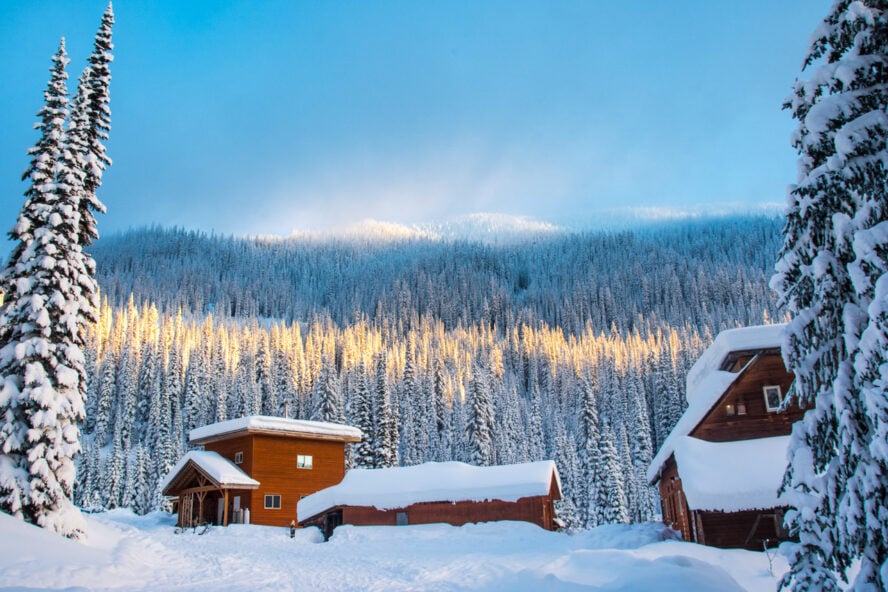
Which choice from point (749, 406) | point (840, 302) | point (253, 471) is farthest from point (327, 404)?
point (840, 302)

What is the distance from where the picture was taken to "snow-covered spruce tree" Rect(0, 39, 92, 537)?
18.4m

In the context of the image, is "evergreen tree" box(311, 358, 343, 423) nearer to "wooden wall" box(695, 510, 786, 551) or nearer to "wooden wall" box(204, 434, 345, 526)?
Answer: "wooden wall" box(204, 434, 345, 526)

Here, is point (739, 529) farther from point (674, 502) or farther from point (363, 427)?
point (363, 427)

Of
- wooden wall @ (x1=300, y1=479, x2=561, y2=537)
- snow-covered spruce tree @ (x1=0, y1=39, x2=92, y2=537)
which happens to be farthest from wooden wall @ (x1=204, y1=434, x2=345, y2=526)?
snow-covered spruce tree @ (x1=0, y1=39, x2=92, y2=537)

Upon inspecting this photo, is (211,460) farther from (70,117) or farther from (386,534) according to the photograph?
(70,117)

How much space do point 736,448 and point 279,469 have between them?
30.9 meters

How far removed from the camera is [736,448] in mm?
26625

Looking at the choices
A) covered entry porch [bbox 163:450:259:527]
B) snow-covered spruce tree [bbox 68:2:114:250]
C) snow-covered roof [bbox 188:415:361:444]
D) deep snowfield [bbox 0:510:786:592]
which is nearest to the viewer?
deep snowfield [bbox 0:510:786:592]

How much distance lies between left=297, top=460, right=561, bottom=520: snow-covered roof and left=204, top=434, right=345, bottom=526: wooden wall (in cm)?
240

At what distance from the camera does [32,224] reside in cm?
2106

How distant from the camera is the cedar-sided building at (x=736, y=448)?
23625mm

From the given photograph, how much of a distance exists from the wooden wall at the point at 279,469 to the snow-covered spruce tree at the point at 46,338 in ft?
79.2

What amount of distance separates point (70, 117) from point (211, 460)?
26599mm

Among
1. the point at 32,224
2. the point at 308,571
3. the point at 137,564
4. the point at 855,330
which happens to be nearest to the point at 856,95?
the point at 855,330
